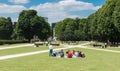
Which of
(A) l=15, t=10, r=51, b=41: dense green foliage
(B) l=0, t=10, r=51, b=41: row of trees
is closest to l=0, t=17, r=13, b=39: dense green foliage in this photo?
(B) l=0, t=10, r=51, b=41: row of trees

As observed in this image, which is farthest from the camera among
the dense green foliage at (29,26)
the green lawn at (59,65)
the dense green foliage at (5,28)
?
the dense green foliage at (5,28)

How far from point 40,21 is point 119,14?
158 ft

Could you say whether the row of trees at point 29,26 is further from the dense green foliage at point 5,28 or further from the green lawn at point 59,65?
the green lawn at point 59,65

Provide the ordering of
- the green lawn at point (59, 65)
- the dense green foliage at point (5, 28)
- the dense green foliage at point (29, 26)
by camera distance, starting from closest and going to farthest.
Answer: the green lawn at point (59, 65) < the dense green foliage at point (29, 26) < the dense green foliage at point (5, 28)

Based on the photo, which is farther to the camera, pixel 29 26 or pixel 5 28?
pixel 5 28

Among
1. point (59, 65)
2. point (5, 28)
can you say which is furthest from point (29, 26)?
point (59, 65)

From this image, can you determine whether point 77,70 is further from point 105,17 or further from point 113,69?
point 105,17

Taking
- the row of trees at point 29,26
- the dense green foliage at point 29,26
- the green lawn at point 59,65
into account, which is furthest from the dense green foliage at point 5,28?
the green lawn at point 59,65

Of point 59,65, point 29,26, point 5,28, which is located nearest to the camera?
point 59,65

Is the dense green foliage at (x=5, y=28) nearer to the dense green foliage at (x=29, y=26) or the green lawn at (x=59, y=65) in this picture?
the dense green foliage at (x=29, y=26)

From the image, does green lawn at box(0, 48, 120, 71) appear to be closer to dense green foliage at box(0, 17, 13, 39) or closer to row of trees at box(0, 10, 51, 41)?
row of trees at box(0, 10, 51, 41)

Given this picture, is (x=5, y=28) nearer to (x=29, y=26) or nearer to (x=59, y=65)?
(x=29, y=26)

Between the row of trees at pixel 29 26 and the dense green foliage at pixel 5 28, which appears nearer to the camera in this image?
the row of trees at pixel 29 26

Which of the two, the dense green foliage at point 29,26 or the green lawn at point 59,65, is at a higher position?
the dense green foliage at point 29,26
